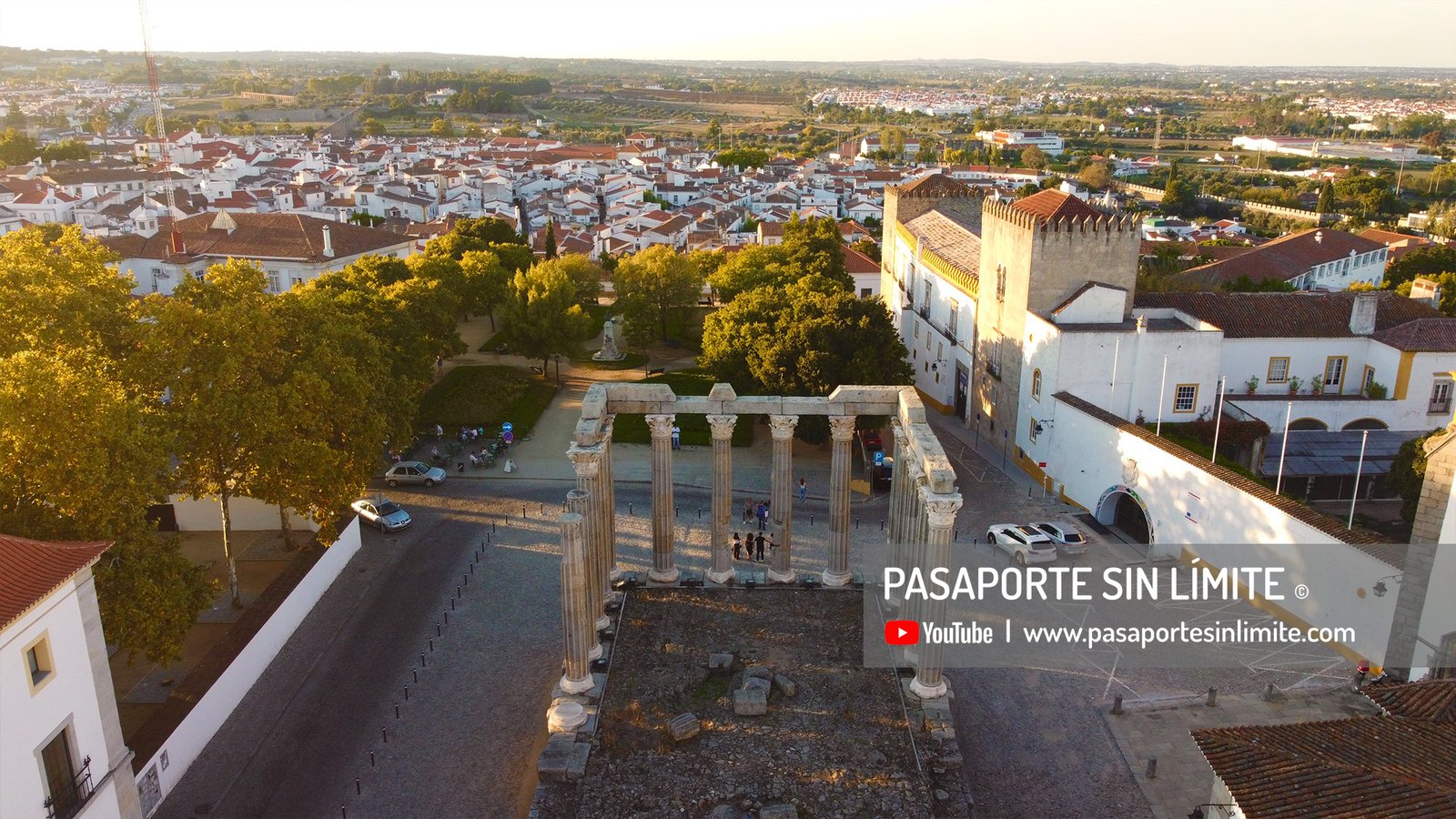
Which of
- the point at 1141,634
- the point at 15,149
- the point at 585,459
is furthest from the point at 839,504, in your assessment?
the point at 15,149

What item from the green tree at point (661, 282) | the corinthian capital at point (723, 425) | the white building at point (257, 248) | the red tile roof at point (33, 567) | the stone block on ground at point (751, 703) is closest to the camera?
the red tile roof at point (33, 567)

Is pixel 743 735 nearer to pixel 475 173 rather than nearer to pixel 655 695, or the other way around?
pixel 655 695

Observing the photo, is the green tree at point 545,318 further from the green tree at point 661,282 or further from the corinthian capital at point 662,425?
the corinthian capital at point 662,425

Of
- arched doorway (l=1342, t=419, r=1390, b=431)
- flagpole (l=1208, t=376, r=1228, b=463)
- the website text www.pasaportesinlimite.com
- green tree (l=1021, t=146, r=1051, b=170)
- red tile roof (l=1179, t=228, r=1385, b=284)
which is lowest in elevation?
the website text www.pasaportesinlimite.com

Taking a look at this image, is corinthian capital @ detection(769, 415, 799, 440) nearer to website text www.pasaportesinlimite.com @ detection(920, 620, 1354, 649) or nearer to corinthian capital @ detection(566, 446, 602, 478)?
corinthian capital @ detection(566, 446, 602, 478)

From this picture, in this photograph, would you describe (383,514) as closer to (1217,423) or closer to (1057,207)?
(1057,207)

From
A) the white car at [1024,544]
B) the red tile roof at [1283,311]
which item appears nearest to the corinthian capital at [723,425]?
the white car at [1024,544]

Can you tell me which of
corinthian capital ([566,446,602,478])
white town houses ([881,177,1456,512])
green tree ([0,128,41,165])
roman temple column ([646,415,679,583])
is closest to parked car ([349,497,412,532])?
roman temple column ([646,415,679,583])

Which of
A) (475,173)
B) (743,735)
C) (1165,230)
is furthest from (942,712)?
(475,173)
